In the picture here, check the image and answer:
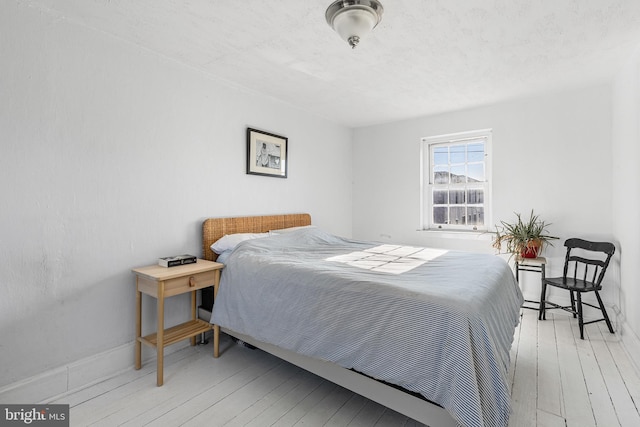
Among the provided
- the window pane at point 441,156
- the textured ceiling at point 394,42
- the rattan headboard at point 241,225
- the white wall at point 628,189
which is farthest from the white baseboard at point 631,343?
the rattan headboard at point 241,225

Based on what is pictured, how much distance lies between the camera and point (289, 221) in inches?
143

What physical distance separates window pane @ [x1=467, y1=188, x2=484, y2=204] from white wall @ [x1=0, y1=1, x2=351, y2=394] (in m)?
3.05

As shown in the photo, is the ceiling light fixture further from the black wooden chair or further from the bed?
the black wooden chair

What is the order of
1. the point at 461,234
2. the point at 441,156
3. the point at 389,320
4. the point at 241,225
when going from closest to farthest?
1. the point at 389,320
2. the point at 241,225
3. the point at 461,234
4. the point at 441,156

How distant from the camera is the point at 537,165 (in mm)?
3516

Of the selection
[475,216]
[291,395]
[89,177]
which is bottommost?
[291,395]

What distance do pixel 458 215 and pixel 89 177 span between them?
13.2 ft

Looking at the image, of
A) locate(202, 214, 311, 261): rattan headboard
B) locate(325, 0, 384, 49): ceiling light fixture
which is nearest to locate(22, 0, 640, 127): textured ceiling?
locate(325, 0, 384, 49): ceiling light fixture

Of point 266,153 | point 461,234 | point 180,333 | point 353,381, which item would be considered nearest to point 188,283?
point 180,333

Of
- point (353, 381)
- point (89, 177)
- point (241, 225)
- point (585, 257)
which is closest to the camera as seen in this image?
point (353, 381)

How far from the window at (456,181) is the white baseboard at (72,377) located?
12.2 feet

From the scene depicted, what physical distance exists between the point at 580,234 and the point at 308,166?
3.15 metres

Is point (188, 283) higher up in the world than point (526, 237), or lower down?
lower down

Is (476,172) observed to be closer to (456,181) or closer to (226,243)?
(456,181)
